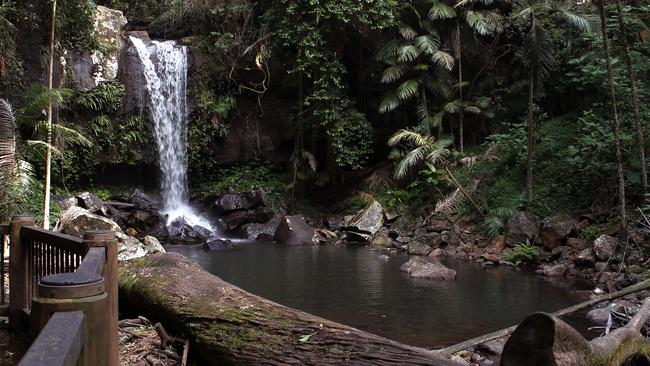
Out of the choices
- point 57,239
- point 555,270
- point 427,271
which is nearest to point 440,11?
point 555,270

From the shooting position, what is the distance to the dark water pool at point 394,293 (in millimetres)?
7043

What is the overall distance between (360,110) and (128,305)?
15.8m

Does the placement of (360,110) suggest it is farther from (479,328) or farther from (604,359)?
(604,359)

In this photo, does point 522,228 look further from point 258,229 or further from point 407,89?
point 258,229

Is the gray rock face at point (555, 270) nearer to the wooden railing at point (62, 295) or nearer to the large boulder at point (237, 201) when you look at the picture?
the wooden railing at point (62, 295)

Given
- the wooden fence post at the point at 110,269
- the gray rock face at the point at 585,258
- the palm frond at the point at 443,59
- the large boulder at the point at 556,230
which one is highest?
the palm frond at the point at 443,59

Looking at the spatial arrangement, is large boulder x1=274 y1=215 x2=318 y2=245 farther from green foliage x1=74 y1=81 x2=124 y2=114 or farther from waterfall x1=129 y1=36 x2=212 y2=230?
green foliage x1=74 y1=81 x2=124 y2=114

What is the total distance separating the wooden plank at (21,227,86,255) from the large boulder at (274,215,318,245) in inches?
450

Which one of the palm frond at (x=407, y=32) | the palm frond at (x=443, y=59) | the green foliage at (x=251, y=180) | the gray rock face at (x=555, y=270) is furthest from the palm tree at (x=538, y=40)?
the green foliage at (x=251, y=180)

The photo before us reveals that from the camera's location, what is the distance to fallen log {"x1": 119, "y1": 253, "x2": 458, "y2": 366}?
353 centimetres

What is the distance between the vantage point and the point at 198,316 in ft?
14.5

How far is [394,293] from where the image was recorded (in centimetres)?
892

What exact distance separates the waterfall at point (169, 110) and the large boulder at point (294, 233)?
3.89m

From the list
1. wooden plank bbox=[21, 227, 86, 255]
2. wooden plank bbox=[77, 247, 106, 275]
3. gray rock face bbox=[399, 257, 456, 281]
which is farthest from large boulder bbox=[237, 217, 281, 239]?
wooden plank bbox=[77, 247, 106, 275]
